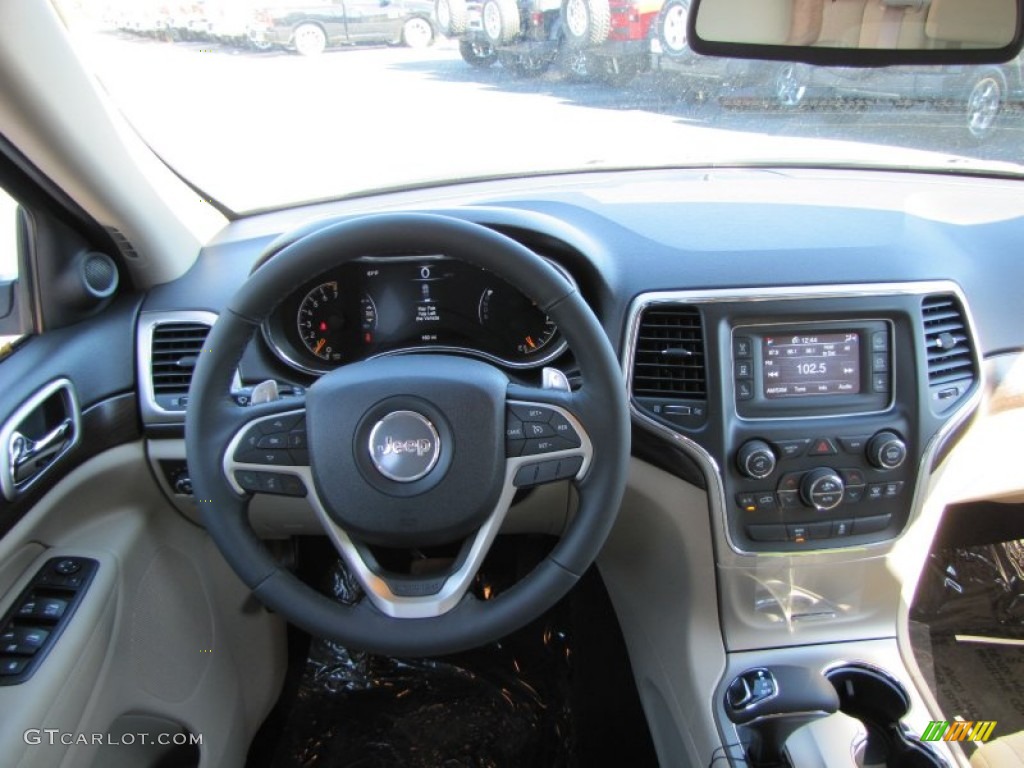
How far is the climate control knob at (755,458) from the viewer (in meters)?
1.82

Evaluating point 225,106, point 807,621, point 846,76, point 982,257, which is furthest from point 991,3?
point 225,106

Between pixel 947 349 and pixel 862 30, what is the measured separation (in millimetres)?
769

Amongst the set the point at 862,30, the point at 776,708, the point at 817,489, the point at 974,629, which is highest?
the point at 862,30

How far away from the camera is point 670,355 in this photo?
1819 mm

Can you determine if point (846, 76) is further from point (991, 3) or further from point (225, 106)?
point (225, 106)

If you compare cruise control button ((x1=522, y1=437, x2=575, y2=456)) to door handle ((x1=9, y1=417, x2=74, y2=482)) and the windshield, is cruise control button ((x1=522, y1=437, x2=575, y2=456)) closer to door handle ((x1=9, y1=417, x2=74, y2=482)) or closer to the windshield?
door handle ((x1=9, y1=417, x2=74, y2=482))

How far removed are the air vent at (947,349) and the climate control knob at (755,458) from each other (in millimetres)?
413

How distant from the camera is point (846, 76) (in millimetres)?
2420

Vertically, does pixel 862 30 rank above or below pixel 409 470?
above

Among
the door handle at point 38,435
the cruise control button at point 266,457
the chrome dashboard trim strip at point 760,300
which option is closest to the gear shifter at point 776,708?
the chrome dashboard trim strip at point 760,300

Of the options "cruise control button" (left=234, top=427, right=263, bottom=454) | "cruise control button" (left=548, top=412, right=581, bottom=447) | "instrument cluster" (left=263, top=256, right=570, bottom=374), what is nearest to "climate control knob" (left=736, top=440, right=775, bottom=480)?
"instrument cluster" (left=263, top=256, right=570, bottom=374)

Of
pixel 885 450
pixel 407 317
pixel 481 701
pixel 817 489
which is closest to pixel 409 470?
pixel 407 317

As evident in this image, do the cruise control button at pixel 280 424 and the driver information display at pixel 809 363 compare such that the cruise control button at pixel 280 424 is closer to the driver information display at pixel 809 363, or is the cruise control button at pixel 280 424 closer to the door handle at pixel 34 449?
the door handle at pixel 34 449

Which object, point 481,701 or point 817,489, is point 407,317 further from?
point 481,701
